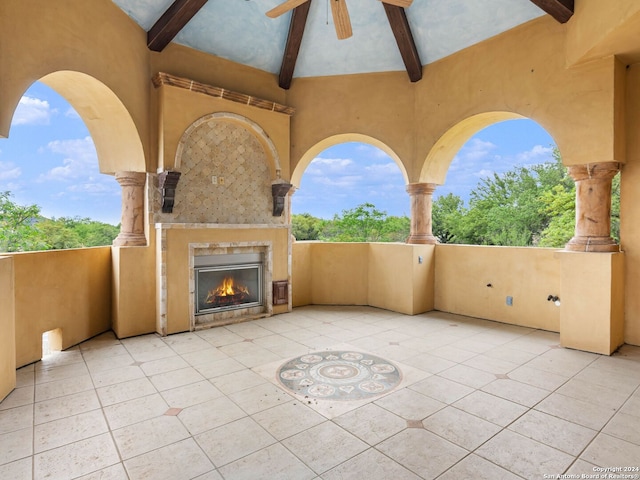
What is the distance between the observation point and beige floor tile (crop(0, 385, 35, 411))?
109 inches

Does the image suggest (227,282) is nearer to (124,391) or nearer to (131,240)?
(131,240)

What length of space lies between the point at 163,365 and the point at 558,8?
5.88m

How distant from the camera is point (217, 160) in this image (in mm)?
5219

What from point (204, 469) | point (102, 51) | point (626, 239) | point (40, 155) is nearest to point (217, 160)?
point (102, 51)

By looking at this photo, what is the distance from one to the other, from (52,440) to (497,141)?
156 feet

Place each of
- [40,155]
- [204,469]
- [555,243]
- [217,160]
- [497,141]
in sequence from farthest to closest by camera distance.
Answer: [497,141], [40,155], [555,243], [217,160], [204,469]

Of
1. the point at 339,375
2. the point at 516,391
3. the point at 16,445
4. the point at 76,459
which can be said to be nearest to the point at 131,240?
the point at 16,445

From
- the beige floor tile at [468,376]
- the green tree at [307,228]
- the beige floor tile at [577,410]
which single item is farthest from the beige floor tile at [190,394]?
the green tree at [307,228]

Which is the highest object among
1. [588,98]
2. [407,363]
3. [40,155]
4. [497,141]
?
[497,141]

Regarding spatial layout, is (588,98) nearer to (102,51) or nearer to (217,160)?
(217,160)

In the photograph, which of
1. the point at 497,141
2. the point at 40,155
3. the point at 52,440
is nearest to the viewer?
the point at 52,440

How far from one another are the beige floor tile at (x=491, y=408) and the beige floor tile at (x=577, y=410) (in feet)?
0.65

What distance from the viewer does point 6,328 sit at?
2.96 m

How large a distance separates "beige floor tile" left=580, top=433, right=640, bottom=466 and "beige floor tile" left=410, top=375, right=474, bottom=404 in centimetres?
90
